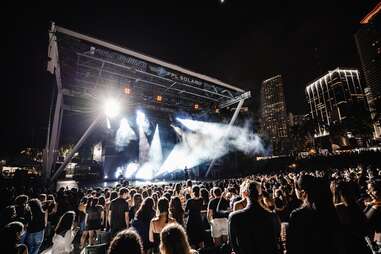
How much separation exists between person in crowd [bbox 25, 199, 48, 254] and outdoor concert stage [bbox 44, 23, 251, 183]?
6.50m

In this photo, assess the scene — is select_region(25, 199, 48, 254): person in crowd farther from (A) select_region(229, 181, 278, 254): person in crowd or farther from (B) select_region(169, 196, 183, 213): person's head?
(A) select_region(229, 181, 278, 254): person in crowd

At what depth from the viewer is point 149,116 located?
2012 centimetres

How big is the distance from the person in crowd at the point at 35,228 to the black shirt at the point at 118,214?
1.46 metres

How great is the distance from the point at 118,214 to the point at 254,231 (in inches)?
146

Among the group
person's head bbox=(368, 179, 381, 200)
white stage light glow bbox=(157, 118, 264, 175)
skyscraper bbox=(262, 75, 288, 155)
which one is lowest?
person's head bbox=(368, 179, 381, 200)

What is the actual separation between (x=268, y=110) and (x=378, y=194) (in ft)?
442

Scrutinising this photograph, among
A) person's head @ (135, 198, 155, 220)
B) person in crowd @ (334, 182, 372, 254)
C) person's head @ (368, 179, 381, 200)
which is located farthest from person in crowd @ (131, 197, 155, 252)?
person's head @ (368, 179, 381, 200)

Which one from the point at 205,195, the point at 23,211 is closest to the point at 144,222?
the point at 205,195

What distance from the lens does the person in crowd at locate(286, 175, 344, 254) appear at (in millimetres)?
1831

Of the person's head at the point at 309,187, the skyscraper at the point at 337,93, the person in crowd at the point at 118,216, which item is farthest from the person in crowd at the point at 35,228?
the skyscraper at the point at 337,93

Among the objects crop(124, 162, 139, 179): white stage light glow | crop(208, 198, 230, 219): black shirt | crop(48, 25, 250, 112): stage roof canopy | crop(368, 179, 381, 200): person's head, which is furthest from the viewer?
crop(124, 162, 139, 179): white stage light glow

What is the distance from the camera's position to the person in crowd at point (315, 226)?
6.01ft

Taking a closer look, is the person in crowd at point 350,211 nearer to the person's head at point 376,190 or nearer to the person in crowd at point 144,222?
the person's head at point 376,190

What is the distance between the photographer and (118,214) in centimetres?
500
